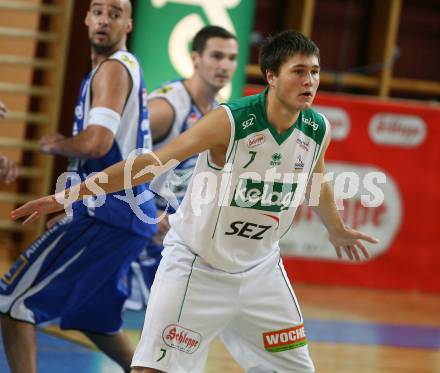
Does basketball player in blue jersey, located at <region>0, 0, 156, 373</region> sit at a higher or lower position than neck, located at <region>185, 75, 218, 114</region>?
lower

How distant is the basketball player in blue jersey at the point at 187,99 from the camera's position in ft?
17.3

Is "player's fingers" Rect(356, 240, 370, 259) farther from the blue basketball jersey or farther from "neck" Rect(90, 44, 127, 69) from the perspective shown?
"neck" Rect(90, 44, 127, 69)

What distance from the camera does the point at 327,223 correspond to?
4.04 meters

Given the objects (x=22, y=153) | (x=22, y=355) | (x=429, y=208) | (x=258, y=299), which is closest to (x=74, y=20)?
(x=22, y=153)

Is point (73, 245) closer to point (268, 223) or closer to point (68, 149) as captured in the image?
point (68, 149)

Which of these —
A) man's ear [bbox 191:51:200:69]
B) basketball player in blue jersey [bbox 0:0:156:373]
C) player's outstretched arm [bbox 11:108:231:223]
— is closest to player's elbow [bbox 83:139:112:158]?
basketball player in blue jersey [bbox 0:0:156:373]

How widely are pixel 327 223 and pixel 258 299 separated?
1.72ft

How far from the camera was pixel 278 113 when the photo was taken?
3695mm

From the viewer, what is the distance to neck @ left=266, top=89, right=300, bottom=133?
12.1 ft

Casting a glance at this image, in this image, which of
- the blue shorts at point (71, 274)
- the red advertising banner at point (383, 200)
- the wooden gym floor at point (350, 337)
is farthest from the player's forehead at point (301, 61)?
the red advertising banner at point (383, 200)

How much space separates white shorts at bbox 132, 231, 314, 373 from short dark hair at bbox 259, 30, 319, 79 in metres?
0.75

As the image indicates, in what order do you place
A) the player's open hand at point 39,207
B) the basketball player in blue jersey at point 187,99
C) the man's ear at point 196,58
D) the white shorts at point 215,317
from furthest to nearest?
the man's ear at point 196,58 → the basketball player in blue jersey at point 187,99 → the white shorts at point 215,317 → the player's open hand at point 39,207

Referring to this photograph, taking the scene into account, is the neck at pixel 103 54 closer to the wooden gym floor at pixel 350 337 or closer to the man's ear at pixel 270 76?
the man's ear at pixel 270 76

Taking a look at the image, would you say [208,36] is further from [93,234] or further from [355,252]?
[355,252]
